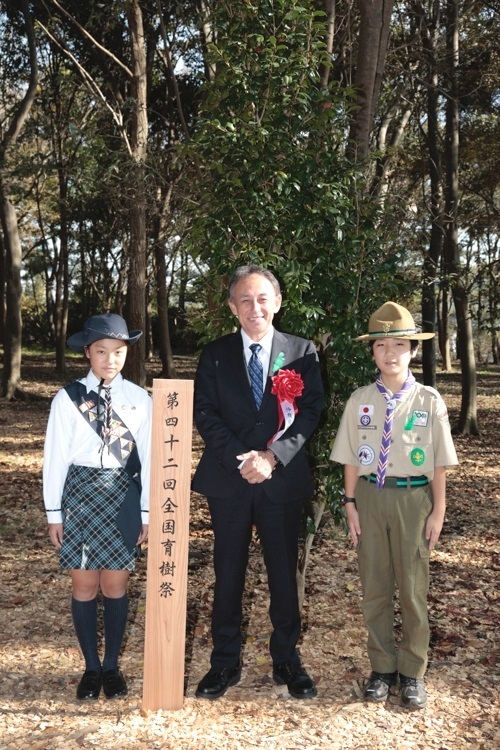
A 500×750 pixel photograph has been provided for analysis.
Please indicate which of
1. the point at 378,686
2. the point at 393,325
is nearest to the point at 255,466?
the point at 393,325

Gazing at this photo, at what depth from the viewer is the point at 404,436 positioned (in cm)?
A: 384

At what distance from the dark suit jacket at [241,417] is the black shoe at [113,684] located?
1.13m

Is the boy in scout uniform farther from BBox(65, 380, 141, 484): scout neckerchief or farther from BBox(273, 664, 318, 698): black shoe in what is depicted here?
BBox(65, 380, 141, 484): scout neckerchief

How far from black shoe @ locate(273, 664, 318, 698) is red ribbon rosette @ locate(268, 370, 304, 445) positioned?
1262 mm

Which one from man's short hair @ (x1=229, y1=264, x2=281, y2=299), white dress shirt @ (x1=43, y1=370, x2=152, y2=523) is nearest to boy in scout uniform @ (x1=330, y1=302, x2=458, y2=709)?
man's short hair @ (x1=229, y1=264, x2=281, y2=299)

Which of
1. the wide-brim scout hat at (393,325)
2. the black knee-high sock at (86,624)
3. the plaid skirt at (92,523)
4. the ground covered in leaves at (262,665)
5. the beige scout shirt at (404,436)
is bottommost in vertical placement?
the ground covered in leaves at (262,665)

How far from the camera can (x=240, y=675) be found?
429 cm

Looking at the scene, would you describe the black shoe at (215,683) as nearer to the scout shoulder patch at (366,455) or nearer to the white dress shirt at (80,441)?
the white dress shirt at (80,441)

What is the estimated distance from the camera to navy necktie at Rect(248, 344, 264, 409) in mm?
3928

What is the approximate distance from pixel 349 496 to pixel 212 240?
1709 mm

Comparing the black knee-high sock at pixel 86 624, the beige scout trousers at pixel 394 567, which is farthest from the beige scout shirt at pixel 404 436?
the black knee-high sock at pixel 86 624

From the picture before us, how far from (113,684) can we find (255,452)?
59.4 inches

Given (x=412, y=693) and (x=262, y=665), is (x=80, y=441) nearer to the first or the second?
(x=262, y=665)

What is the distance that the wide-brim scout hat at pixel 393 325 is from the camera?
3.81 meters
